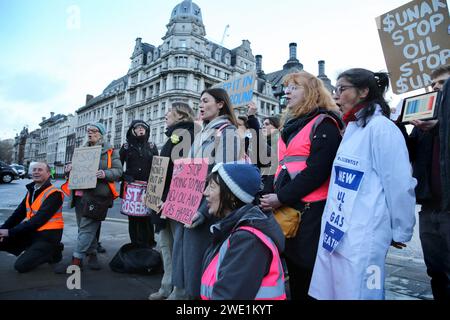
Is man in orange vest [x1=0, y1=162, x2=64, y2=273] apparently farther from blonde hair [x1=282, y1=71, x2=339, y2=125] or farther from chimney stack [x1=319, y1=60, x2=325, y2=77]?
chimney stack [x1=319, y1=60, x2=325, y2=77]

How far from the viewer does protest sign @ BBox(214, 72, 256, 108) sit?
4395 mm

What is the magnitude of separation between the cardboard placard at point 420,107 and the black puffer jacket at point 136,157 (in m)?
3.08

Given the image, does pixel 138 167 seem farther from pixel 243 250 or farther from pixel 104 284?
pixel 243 250

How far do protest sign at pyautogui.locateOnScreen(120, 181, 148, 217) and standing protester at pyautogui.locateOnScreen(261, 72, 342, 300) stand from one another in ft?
7.47

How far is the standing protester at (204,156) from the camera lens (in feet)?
7.73

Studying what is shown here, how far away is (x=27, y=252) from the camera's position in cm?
363

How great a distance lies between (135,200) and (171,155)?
113 centimetres

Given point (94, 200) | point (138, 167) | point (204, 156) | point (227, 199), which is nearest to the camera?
point (227, 199)

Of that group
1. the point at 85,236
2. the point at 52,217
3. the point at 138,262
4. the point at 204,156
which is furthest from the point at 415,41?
the point at 52,217

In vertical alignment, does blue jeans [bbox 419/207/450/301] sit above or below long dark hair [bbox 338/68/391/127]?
below

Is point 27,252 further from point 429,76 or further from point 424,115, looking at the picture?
point 429,76

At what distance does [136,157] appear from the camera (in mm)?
4133

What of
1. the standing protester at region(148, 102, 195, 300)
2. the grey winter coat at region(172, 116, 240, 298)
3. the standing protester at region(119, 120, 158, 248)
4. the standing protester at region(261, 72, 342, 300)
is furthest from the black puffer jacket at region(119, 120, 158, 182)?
the standing protester at region(261, 72, 342, 300)
